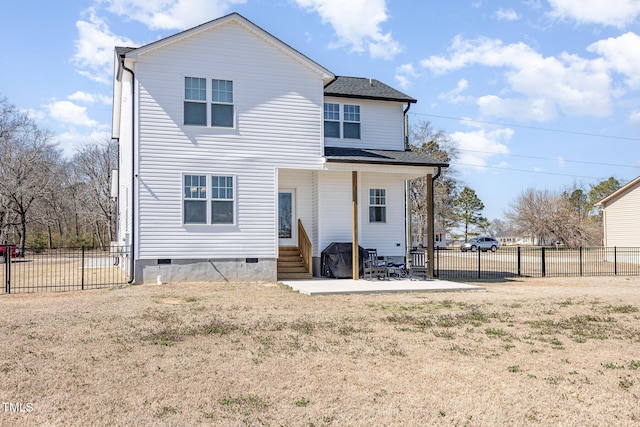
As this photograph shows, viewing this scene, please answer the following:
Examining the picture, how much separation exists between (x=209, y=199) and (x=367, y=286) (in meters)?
5.14

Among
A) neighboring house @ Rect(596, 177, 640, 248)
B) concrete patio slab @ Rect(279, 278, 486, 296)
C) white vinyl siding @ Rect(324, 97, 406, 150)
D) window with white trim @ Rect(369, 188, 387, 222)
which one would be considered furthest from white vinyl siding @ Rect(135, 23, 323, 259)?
neighboring house @ Rect(596, 177, 640, 248)

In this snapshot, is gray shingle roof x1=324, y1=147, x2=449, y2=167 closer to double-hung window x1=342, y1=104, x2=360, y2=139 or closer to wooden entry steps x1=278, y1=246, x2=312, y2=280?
double-hung window x1=342, y1=104, x2=360, y2=139

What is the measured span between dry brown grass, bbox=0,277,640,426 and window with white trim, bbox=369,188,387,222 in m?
7.34

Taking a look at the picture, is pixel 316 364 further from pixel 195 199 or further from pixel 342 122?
pixel 342 122

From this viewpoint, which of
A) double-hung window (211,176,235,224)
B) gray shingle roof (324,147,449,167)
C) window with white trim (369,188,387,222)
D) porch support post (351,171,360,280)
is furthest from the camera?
window with white trim (369,188,387,222)

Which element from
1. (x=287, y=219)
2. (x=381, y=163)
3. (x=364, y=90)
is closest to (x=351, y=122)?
(x=364, y=90)

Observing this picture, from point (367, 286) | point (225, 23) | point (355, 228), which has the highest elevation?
point (225, 23)

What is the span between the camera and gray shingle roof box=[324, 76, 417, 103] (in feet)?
61.3

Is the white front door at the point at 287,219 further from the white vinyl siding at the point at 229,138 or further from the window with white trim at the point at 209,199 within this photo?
the window with white trim at the point at 209,199

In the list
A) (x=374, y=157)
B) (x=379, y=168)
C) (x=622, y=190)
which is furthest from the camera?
(x=622, y=190)

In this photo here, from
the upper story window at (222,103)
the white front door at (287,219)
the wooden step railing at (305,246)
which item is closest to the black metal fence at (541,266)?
the wooden step railing at (305,246)

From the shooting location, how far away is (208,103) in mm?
15828

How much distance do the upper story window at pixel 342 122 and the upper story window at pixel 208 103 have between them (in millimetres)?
3847

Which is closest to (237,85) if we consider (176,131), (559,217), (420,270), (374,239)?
(176,131)
